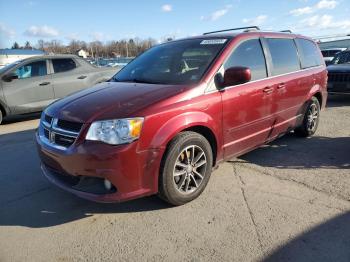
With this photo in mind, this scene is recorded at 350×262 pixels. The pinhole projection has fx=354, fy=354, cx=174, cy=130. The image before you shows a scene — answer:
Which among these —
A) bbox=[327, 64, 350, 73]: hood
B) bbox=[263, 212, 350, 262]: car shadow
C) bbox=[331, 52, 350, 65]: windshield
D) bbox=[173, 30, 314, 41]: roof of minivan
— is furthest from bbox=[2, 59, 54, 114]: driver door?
bbox=[331, 52, 350, 65]: windshield

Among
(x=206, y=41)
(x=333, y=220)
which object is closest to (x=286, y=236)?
(x=333, y=220)

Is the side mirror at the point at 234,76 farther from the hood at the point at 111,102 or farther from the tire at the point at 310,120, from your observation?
the tire at the point at 310,120

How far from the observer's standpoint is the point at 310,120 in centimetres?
623

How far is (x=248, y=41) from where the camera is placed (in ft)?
15.2

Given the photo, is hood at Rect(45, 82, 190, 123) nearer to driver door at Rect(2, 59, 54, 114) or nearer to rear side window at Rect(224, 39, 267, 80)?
rear side window at Rect(224, 39, 267, 80)

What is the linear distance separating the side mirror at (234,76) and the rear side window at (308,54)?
223 cm

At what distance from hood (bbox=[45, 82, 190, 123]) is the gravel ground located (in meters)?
1.06

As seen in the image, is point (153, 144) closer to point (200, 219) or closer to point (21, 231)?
point (200, 219)

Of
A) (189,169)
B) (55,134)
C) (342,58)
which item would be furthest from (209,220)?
(342,58)

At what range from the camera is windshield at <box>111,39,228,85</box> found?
4.11m

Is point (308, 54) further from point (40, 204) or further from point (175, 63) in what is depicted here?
point (40, 204)

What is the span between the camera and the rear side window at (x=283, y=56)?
16.5 ft

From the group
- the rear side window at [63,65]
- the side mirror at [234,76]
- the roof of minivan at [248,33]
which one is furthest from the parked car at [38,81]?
the side mirror at [234,76]

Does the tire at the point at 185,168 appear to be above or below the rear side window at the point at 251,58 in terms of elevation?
below
